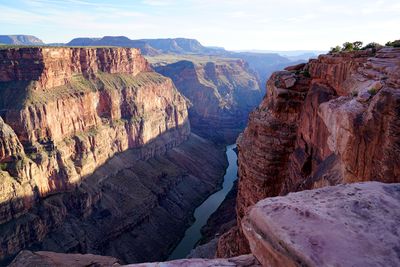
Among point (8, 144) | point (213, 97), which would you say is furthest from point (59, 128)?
point (213, 97)

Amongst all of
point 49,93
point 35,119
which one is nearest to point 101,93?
point 49,93

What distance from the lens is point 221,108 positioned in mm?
151875

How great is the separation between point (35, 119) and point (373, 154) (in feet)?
179

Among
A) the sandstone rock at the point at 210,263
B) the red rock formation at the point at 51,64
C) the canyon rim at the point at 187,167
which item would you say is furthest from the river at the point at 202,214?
the sandstone rock at the point at 210,263

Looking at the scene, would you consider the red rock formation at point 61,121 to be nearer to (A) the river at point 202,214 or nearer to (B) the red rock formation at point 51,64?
(B) the red rock formation at point 51,64

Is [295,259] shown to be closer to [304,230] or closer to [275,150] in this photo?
[304,230]

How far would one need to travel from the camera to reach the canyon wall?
50812mm

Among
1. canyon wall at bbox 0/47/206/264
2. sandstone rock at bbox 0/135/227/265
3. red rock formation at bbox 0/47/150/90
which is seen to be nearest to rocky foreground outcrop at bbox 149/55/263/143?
sandstone rock at bbox 0/135/227/265

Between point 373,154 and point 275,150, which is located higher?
point 373,154

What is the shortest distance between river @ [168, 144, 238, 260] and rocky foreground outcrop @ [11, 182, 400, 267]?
168 feet

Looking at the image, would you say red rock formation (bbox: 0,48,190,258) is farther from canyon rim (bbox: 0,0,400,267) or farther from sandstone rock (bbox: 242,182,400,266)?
sandstone rock (bbox: 242,182,400,266)

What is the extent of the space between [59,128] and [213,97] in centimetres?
9602

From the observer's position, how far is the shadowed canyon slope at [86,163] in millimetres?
51713

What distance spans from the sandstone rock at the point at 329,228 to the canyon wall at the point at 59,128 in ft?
156
